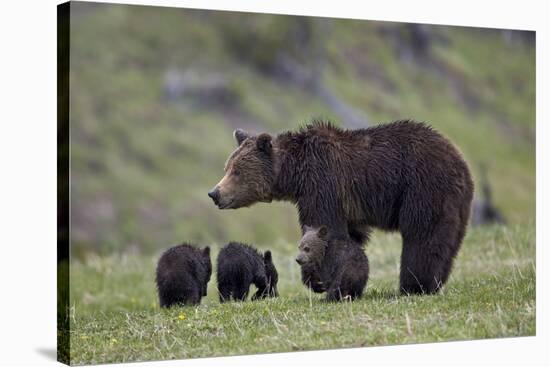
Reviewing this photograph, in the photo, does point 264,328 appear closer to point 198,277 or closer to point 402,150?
point 198,277

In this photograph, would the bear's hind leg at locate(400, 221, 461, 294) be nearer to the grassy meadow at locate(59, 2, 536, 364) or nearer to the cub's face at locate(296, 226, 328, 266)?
the grassy meadow at locate(59, 2, 536, 364)

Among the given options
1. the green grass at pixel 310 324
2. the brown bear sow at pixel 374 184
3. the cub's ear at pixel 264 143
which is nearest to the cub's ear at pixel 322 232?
the brown bear sow at pixel 374 184

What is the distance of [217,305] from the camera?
12.4m

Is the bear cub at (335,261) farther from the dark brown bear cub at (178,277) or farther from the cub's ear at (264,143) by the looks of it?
the dark brown bear cub at (178,277)

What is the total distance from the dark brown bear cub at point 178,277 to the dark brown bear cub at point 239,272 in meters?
0.40

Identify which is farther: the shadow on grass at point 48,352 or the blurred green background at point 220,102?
the blurred green background at point 220,102

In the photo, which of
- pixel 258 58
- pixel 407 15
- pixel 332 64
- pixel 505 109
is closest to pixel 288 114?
pixel 332 64

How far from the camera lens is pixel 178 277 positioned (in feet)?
40.7

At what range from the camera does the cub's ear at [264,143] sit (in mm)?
12547

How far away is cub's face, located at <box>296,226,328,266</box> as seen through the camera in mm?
11930

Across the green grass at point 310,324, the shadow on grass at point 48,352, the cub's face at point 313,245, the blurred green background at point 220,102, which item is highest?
the blurred green background at point 220,102

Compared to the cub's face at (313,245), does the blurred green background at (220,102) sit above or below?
above

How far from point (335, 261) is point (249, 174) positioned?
1.72 metres

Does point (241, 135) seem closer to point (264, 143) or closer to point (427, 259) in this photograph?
point (264, 143)
